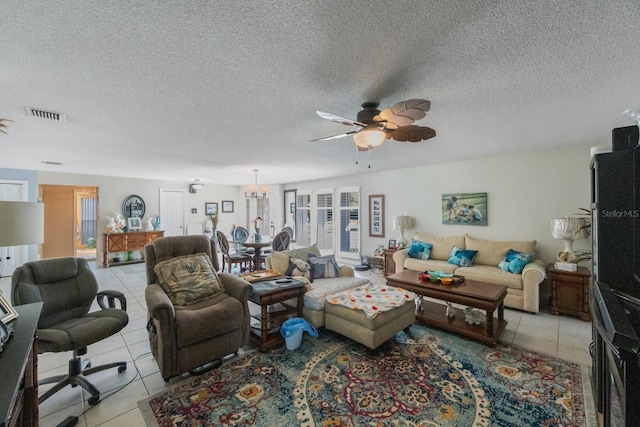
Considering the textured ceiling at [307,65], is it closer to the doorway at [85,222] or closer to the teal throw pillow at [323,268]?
the teal throw pillow at [323,268]

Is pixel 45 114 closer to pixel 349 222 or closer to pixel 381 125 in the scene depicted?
pixel 381 125

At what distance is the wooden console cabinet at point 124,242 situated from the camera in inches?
255

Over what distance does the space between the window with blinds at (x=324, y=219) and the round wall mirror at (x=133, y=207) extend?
4844 mm

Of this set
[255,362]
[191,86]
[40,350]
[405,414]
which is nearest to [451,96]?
[191,86]

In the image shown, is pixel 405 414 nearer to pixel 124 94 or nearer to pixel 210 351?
pixel 210 351

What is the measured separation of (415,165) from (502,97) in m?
3.23

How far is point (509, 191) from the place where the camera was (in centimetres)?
443

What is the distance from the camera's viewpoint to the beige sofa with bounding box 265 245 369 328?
2859mm

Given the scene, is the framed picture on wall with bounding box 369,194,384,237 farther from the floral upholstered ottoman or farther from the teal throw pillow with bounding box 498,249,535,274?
the floral upholstered ottoman

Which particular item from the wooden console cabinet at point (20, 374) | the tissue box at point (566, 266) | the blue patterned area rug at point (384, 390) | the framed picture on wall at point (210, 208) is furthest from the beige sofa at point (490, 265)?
the framed picture on wall at point (210, 208)

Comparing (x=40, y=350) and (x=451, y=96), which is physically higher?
(x=451, y=96)

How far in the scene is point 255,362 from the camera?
240 centimetres

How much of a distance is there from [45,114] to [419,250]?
5.33m

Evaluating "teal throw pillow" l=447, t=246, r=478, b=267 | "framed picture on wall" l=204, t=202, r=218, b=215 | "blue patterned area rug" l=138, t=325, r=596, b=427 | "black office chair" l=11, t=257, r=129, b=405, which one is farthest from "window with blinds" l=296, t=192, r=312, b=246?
"black office chair" l=11, t=257, r=129, b=405
